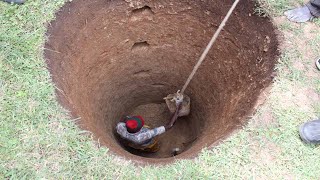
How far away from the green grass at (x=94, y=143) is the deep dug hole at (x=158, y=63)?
0.12 m

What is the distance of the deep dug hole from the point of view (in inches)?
120

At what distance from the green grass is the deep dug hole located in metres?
0.12

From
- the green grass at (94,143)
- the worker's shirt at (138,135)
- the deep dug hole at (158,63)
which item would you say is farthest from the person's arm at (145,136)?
the green grass at (94,143)

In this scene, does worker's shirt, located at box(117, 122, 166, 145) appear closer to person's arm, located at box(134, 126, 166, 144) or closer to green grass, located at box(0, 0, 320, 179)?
person's arm, located at box(134, 126, 166, 144)

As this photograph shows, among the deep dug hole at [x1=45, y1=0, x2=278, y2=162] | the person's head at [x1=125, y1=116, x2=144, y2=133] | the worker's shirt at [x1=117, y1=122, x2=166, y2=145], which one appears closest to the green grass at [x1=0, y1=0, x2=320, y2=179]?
the deep dug hole at [x1=45, y1=0, x2=278, y2=162]

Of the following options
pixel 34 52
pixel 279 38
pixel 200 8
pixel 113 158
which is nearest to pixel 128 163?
pixel 113 158

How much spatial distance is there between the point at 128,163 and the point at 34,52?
50.4 inches

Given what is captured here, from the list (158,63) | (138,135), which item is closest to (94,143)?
(138,135)

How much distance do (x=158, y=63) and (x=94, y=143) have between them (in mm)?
1945

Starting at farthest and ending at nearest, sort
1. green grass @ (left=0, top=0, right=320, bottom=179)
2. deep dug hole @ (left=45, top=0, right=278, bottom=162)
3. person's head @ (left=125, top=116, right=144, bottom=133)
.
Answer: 1. person's head @ (left=125, top=116, right=144, bottom=133)
2. deep dug hole @ (left=45, top=0, right=278, bottom=162)
3. green grass @ (left=0, top=0, right=320, bottom=179)

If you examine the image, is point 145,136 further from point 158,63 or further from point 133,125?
point 158,63

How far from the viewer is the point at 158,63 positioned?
4.27 metres

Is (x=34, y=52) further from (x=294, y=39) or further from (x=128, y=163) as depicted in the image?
(x=294, y=39)

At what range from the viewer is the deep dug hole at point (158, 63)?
120 inches
